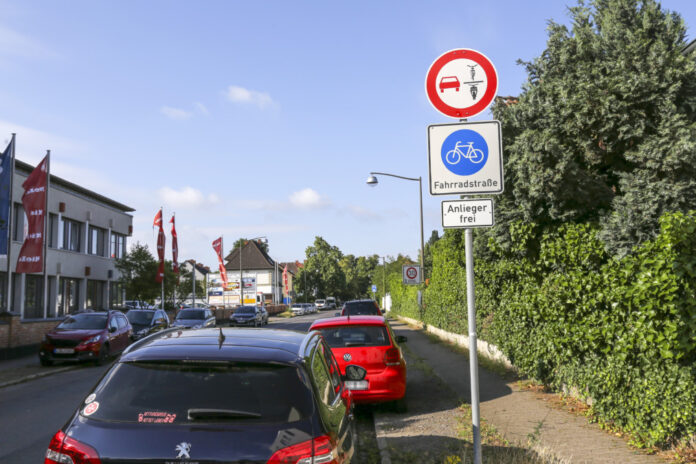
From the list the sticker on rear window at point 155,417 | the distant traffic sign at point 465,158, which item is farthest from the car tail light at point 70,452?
the distant traffic sign at point 465,158

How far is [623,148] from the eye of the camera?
815 centimetres

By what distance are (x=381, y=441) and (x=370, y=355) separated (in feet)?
7.26

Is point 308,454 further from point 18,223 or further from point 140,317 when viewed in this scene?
point 18,223

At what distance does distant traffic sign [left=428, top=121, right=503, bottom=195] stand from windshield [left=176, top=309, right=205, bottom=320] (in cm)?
2630

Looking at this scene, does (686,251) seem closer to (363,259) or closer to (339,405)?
(339,405)

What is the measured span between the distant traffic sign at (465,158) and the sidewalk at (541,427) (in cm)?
291

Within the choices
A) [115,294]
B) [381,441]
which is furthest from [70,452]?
[115,294]

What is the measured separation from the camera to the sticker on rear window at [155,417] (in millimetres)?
3096

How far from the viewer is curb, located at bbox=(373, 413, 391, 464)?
6441 mm

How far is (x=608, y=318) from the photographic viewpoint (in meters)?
7.05

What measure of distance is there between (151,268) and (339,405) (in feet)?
123

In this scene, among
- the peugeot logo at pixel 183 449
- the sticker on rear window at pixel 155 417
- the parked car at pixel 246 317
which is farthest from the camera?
the parked car at pixel 246 317

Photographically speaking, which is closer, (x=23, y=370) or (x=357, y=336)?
(x=357, y=336)

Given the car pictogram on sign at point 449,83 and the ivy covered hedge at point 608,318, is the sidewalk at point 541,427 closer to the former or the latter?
the ivy covered hedge at point 608,318
